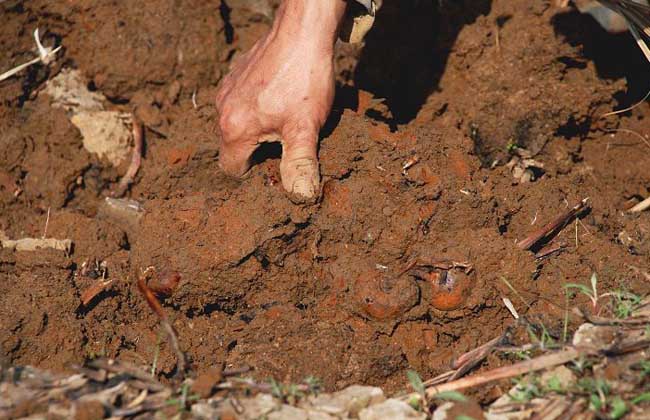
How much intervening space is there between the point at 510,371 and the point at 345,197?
0.84m

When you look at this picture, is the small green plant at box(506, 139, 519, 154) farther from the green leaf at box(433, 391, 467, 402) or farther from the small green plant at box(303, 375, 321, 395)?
the small green plant at box(303, 375, 321, 395)

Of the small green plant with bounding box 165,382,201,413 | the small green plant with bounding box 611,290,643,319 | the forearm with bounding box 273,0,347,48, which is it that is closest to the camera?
the small green plant with bounding box 165,382,201,413

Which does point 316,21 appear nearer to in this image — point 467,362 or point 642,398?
point 467,362

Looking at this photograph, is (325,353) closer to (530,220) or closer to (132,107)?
(530,220)

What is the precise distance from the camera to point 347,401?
70.3 inches

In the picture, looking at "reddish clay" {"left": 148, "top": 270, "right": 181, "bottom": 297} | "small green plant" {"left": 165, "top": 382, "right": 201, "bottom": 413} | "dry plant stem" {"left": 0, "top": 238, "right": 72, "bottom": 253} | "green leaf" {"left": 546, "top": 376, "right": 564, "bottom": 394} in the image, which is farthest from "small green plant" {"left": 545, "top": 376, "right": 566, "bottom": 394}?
"dry plant stem" {"left": 0, "top": 238, "right": 72, "bottom": 253}

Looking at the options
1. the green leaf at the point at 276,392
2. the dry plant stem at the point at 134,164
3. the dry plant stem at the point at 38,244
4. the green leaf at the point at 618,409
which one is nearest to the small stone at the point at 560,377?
the green leaf at the point at 618,409

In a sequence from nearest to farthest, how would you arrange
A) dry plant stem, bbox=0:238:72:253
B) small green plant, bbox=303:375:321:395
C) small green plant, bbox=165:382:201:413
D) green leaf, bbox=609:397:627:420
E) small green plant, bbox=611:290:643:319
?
1. green leaf, bbox=609:397:627:420
2. small green plant, bbox=165:382:201:413
3. small green plant, bbox=303:375:321:395
4. small green plant, bbox=611:290:643:319
5. dry plant stem, bbox=0:238:72:253

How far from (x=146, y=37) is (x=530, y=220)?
78.8 inches

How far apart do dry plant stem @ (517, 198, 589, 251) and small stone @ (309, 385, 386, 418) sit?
80cm

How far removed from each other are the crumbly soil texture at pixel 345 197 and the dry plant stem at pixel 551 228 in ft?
0.11

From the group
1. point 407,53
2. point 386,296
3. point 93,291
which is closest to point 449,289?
point 386,296

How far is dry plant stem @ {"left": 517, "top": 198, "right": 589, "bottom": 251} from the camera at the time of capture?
89.1 inches

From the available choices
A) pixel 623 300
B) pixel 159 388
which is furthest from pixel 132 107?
pixel 623 300
